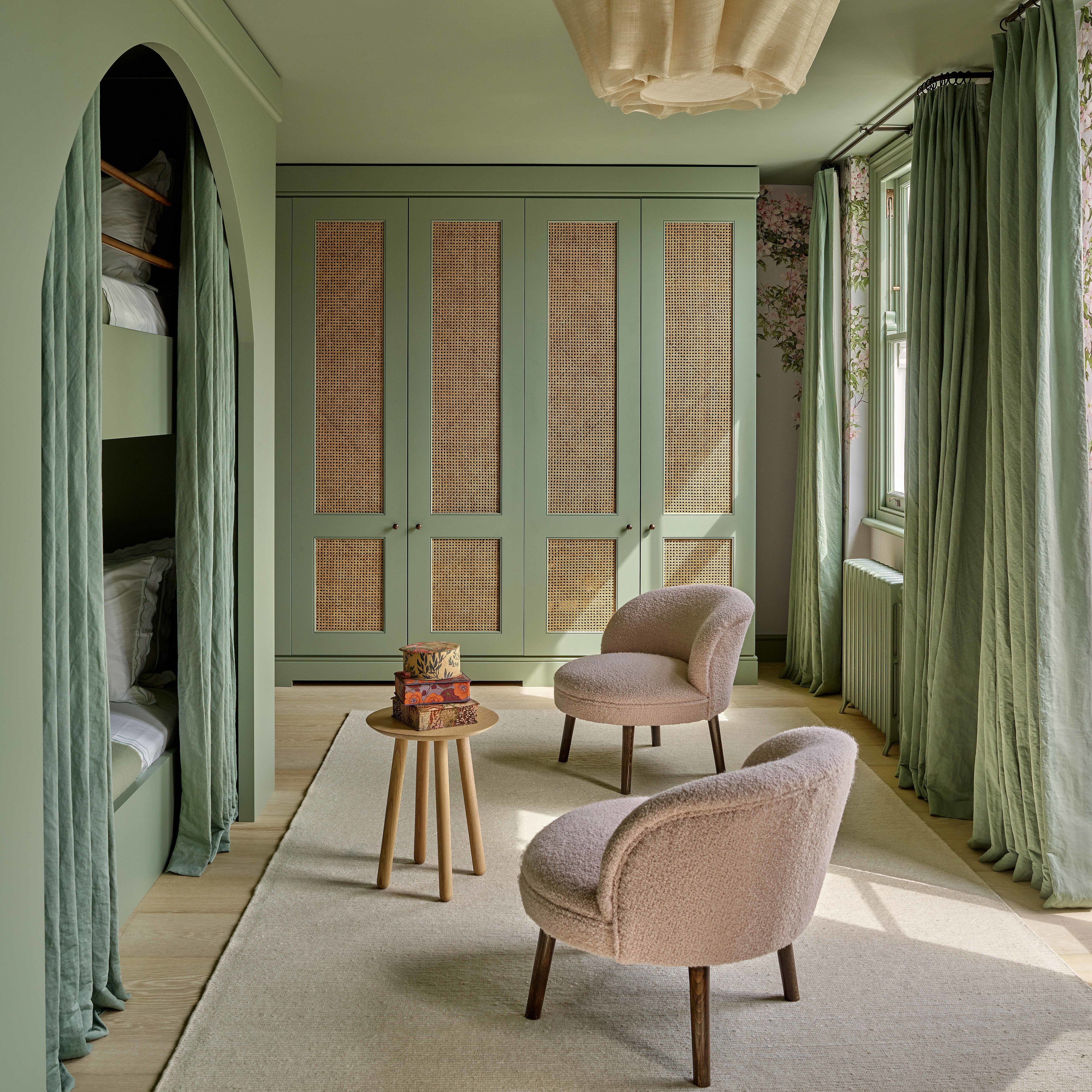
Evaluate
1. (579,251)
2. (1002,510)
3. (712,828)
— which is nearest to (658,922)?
(712,828)

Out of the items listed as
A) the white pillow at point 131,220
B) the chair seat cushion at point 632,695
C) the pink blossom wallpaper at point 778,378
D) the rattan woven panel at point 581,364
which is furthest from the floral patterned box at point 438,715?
the pink blossom wallpaper at point 778,378

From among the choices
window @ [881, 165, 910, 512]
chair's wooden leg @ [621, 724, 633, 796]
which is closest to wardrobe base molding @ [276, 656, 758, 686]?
window @ [881, 165, 910, 512]

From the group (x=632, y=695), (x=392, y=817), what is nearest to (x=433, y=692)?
(x=392, y=817)

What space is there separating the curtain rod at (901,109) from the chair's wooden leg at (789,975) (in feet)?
8.97

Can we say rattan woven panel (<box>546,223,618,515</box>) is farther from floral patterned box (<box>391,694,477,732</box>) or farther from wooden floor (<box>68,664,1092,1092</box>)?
floral patterned box (<box>391,694,477,732</box>)

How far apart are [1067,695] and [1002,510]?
A: 1.83 ft

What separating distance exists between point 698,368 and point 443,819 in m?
3.07

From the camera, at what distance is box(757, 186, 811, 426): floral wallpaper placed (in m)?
5.61

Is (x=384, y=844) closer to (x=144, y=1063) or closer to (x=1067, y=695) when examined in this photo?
(x=144, y=1063)

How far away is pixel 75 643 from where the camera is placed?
7.05 feet

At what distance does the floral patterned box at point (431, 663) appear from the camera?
9.41 feet

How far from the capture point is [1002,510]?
302cm

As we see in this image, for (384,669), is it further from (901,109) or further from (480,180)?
(901,109)

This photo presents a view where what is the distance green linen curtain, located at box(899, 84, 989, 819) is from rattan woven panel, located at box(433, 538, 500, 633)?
7.06ft
